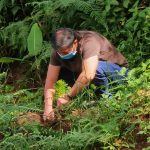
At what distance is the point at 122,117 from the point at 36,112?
123 cm

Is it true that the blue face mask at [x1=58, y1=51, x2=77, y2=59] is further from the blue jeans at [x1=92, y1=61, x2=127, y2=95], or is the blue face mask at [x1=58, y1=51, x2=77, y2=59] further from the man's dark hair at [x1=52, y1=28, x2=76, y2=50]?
the blue jeans at [x1=92, y1=61, x2=127, y2=95]

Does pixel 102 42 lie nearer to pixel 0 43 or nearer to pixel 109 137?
pixel 109 137

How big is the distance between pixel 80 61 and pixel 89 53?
0.24m

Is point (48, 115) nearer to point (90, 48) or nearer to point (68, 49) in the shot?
point (68, 49)

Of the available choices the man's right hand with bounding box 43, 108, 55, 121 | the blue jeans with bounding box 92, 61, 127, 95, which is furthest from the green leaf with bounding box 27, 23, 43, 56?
the man's right hand with bounding box 43, 108, 55, 121

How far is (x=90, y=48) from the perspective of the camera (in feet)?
17.7

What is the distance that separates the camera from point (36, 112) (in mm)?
5391

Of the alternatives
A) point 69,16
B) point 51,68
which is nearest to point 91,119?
point 51,68

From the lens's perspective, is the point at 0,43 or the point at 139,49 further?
the point at 0,43

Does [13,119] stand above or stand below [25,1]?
below

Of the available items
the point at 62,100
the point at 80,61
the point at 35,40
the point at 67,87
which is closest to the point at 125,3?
the point at 35,40

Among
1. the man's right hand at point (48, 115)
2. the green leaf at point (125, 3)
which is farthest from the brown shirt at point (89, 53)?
the green leaf at point (125, 3)

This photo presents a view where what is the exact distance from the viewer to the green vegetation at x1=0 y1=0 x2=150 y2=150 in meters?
4.32

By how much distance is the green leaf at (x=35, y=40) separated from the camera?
21.6ft
